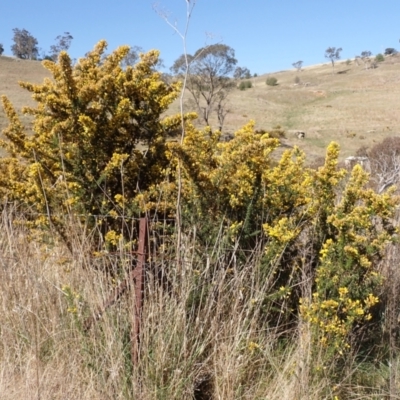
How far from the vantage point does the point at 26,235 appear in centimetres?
424

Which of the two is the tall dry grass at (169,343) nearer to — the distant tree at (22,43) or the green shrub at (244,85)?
the green shrub at (244,85)

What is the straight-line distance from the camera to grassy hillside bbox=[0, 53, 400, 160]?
38.1 metres

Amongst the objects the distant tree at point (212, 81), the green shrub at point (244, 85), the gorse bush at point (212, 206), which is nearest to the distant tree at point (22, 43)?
the green shrub at point (244, 85)

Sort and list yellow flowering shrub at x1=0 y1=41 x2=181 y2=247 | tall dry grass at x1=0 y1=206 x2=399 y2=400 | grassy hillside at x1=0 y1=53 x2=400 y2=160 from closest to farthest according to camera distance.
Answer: tall dry grass at x1=0 y1=206 x2=399 y2=400 < yellow flowering shrub at x1=0 y1=41 x2=181 y2=247 < grassy hillside at x1=0 y1=53 x2=400 y2=160

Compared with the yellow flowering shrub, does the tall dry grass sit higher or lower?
lower

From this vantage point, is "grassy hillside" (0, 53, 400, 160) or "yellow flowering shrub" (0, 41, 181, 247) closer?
"yellow flowering shrub" (0, 41, 181, 247)

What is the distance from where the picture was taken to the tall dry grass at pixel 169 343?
2711mm

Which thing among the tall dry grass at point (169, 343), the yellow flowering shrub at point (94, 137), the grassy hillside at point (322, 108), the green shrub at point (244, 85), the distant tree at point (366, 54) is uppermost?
the distant tree at point (366, 54)

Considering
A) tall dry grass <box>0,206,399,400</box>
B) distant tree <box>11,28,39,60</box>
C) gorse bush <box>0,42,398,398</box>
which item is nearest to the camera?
tall dry grass <box>0,206,399,400</box>

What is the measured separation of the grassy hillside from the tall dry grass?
88.3ft

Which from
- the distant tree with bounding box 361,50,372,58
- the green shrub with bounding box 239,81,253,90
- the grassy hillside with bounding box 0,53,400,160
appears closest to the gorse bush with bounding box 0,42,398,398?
the grassy hillside with bounding box 0,53,400,160

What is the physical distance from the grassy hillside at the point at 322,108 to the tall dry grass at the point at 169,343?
2691 cm

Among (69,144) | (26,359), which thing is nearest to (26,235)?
(69,144)

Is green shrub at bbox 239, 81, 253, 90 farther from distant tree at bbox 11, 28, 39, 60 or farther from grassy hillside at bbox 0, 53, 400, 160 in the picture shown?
distant tree at bbox 11, 28, 39, 60
